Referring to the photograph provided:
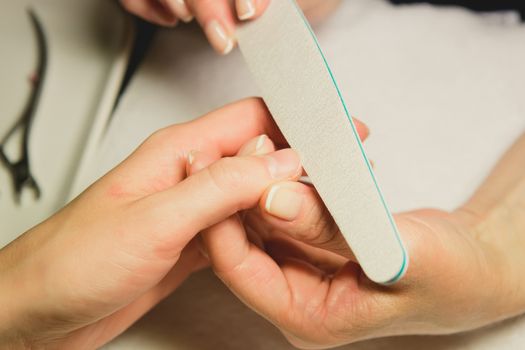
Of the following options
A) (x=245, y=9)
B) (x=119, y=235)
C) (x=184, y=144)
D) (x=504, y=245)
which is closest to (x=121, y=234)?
(x=119, y=235)

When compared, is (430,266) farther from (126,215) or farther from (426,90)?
(426,90)

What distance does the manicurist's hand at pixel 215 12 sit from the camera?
583 mm

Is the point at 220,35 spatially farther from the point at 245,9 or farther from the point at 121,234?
the point at 121,234

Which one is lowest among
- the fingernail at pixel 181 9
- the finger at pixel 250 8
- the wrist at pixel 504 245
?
the wrist at pixel 504 245

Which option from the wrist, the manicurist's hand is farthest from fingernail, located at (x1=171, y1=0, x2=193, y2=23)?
the wrist

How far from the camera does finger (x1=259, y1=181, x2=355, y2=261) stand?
18.9 inches

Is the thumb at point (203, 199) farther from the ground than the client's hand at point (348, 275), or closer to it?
farther from the ground

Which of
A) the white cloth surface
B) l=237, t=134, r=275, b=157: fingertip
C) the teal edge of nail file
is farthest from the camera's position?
the white cloth surface

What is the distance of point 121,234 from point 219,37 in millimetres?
233

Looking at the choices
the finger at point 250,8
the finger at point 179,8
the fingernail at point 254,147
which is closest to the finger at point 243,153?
the fingernail at point 254,147

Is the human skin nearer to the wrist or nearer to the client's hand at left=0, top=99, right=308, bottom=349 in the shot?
the client's hand at left=0, top=99, right=308, bottom=349

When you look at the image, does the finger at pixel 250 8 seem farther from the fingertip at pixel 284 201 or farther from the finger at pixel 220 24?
the fingertip at pixel 284 201

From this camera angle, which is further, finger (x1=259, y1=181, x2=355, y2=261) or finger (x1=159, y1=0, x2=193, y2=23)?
finger (x1=159, y1=0, x2=193, y2=23)

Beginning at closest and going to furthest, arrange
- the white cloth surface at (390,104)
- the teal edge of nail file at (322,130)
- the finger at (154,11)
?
the teal edge of nail file at (322,130), the white cloth surface at (390,104), the finger at (154,11)
